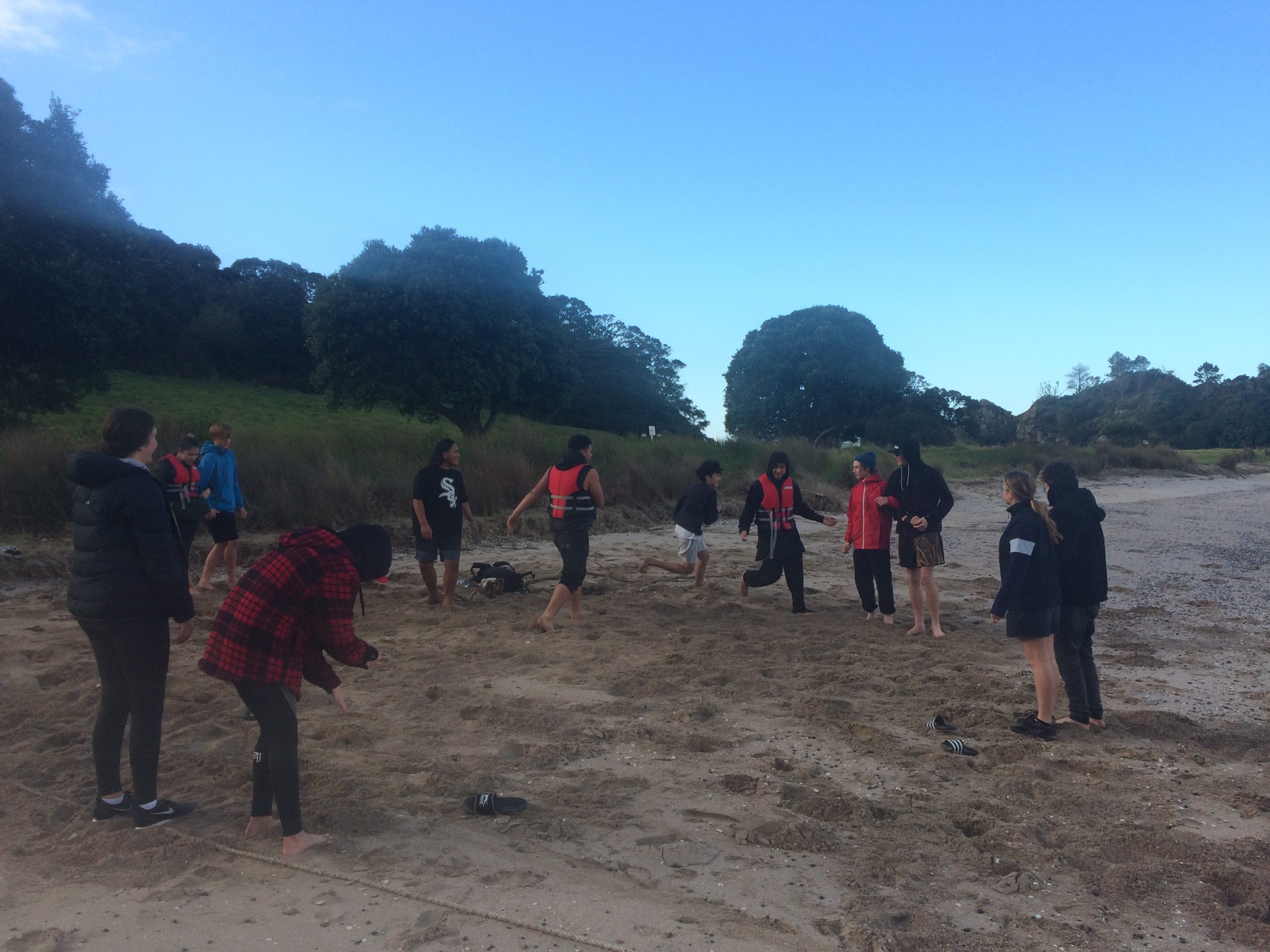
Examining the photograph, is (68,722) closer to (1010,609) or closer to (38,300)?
(1010,609)

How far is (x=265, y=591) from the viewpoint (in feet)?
11.9

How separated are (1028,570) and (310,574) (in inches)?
161

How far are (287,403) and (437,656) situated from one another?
3559 centimetres

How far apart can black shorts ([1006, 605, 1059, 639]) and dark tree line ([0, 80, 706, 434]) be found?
20187 millimetres

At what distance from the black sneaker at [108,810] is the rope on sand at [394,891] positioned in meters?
0.21

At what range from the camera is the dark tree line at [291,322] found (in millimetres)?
18969

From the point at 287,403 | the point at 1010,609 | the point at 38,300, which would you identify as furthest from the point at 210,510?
the point at 287,403

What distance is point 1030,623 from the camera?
5.31 meters

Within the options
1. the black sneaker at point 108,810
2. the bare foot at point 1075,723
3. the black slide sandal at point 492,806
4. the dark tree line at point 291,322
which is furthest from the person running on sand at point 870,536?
the dark tree line at point 291,322

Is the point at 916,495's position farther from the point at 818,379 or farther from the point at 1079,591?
the point at 818,379

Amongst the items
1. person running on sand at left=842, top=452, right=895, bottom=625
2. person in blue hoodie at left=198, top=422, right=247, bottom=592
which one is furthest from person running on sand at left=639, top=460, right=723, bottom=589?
person in blue hoodie at left=198, top=422, right=247, bottom=592

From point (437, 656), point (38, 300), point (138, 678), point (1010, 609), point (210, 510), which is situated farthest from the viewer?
point (38, 300)

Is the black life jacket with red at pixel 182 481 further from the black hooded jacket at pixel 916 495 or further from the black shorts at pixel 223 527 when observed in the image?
the black hooded jacket at pixel 916 495

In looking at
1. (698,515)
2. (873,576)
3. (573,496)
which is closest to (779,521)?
(873,576)
